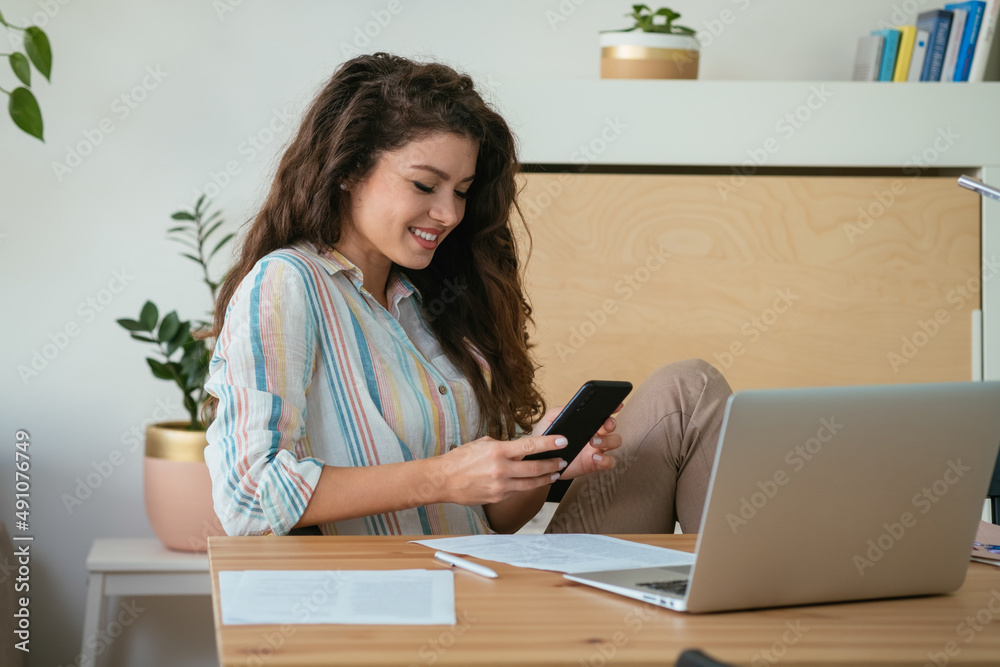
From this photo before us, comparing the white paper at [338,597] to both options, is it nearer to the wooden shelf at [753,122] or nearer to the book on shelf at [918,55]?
the wooden shelf at [753,122]

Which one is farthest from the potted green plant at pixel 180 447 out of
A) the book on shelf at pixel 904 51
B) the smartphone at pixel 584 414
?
the book on shelf at pixel 904 51

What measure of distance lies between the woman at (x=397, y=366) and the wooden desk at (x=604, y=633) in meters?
0.30

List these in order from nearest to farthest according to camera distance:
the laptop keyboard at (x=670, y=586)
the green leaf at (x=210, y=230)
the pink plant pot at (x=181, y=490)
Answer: the laptop keyboard at (x=670, y=586), the pink plant pot at (x=181, y=490), the green leaf at (x=210, y=230)

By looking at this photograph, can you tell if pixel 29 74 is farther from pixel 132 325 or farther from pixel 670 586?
pixel 670 586

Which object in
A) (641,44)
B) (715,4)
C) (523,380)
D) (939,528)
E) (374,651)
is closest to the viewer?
(374,651)

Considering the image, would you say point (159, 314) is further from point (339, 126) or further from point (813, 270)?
point (813, 270)

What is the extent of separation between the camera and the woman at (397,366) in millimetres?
1183

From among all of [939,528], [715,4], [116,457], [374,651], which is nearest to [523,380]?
[939,528]

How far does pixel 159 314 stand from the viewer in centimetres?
245

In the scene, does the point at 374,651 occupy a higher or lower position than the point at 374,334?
higher

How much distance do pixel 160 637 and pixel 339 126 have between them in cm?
163

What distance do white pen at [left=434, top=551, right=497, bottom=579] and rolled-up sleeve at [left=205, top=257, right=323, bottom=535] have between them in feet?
0.95

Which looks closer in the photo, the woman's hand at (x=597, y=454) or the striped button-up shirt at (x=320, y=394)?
the striped button-up shirt at (x=320, y=394)

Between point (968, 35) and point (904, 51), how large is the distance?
162mm
